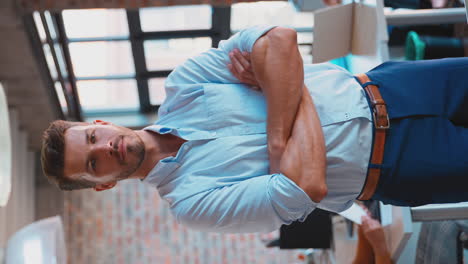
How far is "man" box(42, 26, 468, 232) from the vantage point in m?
1.47

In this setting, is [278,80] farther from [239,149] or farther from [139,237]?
[139,237]

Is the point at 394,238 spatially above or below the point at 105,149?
below

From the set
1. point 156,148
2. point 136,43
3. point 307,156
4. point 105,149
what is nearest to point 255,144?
point 307,156

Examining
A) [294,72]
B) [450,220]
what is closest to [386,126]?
[294,72]

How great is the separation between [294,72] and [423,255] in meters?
1.30

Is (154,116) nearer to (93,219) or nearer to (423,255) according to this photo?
(93,219)

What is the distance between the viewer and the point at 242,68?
5.16ft

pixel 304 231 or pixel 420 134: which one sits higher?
pixel 420 134

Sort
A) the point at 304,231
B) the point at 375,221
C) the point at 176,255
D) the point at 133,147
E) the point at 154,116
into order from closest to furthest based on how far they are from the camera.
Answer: the point at 133,147 < the point at 375,221 < the point at 304,231 < the point at 176,255 < the point at 154,116

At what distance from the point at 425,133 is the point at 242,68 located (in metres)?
0.49

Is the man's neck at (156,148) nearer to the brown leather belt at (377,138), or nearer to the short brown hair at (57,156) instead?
the short brown hair at (57,156)

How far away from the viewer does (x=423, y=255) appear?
2.47 metres

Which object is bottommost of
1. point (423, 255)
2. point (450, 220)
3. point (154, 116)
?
point (154, 116)

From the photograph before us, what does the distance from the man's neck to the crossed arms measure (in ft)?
0.99
